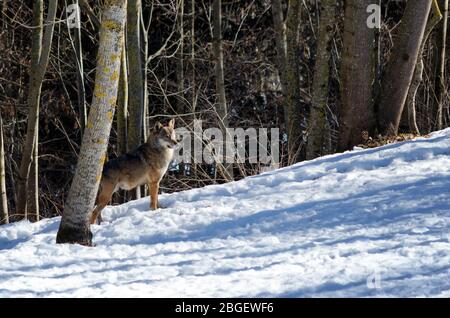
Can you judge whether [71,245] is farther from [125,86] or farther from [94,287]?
[125,86]

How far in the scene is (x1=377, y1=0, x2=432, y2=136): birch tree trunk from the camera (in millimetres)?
13672

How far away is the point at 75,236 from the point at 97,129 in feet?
4.54

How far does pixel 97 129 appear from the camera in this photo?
31.0 feet

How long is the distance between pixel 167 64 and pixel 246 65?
9.57 feet

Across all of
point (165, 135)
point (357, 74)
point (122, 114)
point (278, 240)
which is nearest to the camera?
point (278, 240)

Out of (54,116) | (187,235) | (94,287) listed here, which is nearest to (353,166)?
(187,235)

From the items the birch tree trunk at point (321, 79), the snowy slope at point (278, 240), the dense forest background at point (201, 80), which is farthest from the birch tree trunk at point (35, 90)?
the birch tree trunk at point (321, 79)

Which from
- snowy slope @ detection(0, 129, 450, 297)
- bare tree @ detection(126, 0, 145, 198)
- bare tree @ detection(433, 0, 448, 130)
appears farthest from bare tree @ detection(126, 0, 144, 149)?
bare tree @ detection(433, 0, 448, 130)

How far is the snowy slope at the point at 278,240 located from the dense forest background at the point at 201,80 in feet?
8.98

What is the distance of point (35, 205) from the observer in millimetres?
16031

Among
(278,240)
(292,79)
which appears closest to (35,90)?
(292,79)

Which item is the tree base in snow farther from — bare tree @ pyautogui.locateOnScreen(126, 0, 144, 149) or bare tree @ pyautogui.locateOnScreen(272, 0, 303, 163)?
bare tree @ pyautogui.locateOnScreen(272, 0, 303, 163)

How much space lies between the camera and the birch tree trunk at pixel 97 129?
928cm

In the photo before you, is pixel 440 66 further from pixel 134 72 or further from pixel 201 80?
pixel 201 80
